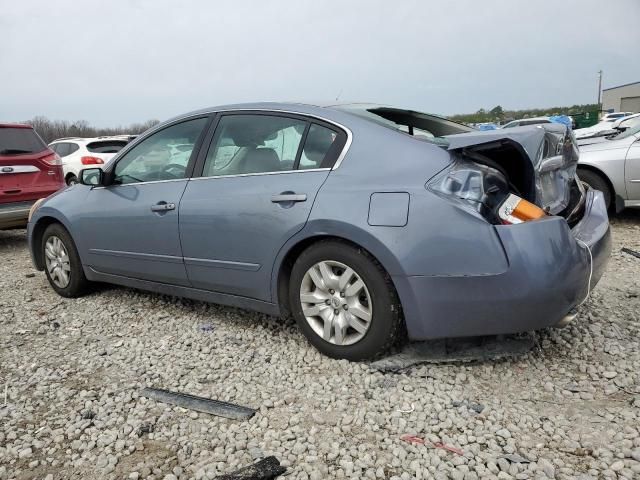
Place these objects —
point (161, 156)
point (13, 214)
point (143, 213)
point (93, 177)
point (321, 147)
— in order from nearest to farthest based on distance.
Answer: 1. point (321, 147)
2. point (143, 213)
3. point (161, 156)
4. point (93, 177)
5. point (13, 214)

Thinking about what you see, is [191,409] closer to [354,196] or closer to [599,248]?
[354,196]

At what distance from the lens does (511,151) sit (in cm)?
281

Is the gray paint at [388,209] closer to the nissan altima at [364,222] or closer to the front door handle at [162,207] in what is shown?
the nissan altima at [364,222]

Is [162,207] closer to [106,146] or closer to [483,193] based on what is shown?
[483,193]

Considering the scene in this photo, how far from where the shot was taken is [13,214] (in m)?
6.64

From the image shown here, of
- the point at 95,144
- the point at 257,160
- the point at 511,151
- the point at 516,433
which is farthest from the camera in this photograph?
the point at 95,144

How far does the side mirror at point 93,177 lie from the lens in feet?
13.8

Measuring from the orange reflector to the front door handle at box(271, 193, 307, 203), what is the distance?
3.42 ft

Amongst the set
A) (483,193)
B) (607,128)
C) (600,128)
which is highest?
(483,193)

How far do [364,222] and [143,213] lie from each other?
5.95ft

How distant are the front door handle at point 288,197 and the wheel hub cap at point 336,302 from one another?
0.37m

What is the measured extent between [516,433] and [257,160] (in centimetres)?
208

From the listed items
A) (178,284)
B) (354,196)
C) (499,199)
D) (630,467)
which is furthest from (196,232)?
(630,467)

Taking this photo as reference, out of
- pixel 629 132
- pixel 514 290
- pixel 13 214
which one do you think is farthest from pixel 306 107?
pixel 629 132
